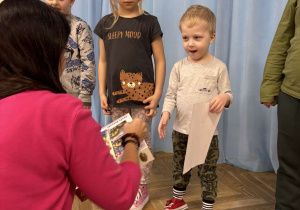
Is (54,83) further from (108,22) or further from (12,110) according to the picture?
(108,22)

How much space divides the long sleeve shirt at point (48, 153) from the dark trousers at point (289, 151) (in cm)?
99

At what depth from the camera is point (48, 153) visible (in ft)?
2.09

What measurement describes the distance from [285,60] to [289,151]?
43cm

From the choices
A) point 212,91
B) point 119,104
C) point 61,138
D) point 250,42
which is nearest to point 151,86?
point 119,104

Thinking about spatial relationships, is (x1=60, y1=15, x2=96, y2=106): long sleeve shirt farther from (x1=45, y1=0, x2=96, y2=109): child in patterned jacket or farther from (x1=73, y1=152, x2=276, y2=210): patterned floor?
(x1=73, y1=152, x2=276, y2=210): patterned floor

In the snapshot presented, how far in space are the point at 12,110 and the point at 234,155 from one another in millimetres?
2006

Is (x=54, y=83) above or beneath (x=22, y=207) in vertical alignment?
above

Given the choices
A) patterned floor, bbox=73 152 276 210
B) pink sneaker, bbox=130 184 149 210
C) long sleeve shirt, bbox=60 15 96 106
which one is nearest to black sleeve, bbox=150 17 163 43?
long sleeve shirt, bbox=60 15 96 106

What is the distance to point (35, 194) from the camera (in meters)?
0.66

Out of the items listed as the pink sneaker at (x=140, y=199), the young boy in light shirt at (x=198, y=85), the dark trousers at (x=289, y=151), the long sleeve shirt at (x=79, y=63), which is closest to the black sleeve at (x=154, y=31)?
the young boy in light shirt at (x=198, y=85)

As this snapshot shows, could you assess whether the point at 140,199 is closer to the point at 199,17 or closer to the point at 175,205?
the point at 175,205

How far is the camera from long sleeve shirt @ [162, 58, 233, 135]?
1.47 metres

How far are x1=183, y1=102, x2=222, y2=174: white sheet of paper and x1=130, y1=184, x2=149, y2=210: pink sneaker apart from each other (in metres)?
0.44

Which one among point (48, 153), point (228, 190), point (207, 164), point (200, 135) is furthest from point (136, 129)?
point (228, 190)
